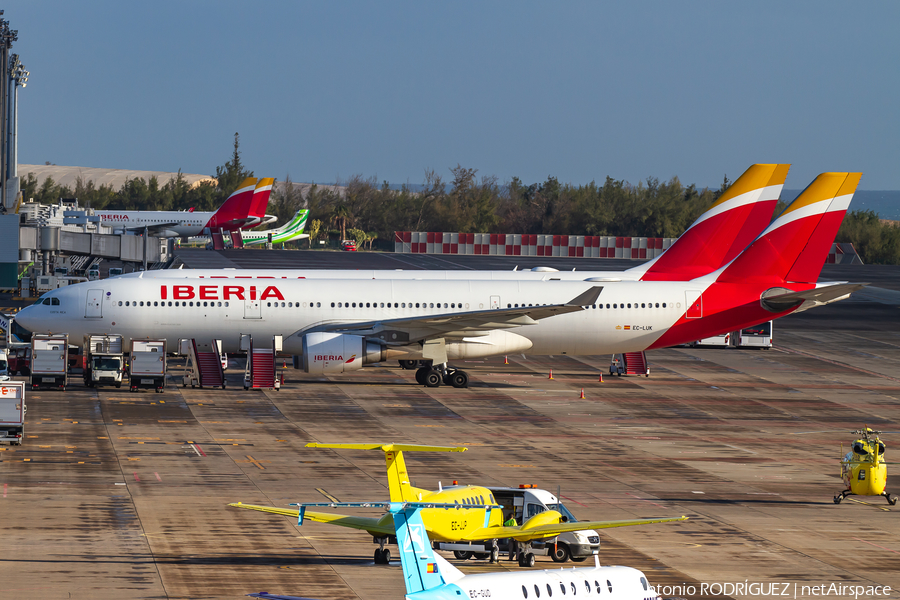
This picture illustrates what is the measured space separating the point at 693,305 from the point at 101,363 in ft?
85.8

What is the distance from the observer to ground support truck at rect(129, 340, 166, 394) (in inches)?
1689

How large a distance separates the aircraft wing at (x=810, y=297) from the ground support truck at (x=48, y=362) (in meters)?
30.6

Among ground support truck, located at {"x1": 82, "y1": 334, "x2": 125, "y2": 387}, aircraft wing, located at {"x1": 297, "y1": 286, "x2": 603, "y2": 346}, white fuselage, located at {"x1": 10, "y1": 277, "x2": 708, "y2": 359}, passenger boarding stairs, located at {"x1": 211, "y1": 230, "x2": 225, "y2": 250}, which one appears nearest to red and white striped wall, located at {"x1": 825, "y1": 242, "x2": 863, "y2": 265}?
passenger boarding stairs, located at {"x1": 211, "y1": 230, "x2": 225, "y2": 250}

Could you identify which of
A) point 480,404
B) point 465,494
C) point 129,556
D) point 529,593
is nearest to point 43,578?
point 129,556

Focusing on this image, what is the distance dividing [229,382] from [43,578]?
27643 mm

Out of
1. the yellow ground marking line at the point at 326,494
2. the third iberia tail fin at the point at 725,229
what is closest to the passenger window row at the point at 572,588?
the yellow ground marking line at the point at 326,494

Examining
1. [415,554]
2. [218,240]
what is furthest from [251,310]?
[218,240]

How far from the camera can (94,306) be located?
45.5 meters

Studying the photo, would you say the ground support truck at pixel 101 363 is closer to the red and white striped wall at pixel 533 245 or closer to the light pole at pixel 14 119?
the light pole at pixel 14 119

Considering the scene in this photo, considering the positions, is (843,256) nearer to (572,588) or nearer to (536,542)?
(536,542)

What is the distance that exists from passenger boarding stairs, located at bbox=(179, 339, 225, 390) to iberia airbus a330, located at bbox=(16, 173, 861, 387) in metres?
0.60

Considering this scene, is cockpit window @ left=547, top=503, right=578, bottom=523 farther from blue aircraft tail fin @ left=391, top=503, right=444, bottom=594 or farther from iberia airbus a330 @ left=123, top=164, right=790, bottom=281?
iberia airbus a330 @ left=123, top=164, right=790, bottom=281

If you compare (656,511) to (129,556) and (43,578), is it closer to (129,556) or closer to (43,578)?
(129,556)

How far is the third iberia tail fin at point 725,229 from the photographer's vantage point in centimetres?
5178
